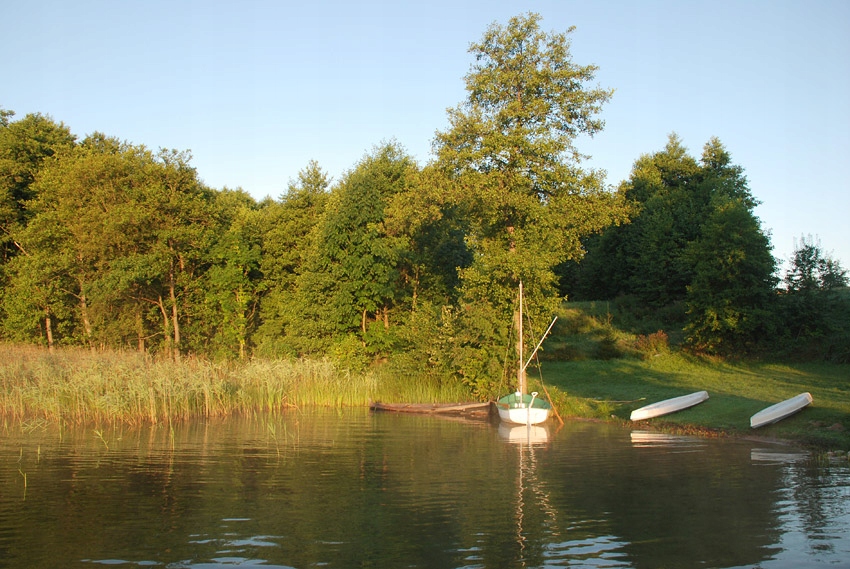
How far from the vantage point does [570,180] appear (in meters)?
29.0

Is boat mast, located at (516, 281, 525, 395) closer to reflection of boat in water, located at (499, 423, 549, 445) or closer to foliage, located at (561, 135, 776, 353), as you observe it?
reflection of boat in water, located at (499, 423, 549, 445)

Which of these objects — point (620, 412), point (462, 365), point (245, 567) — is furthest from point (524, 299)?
point (245, 567)

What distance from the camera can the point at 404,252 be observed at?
4134 cm

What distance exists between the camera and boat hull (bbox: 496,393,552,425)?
2398cm

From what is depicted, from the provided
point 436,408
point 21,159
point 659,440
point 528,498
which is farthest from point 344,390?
point 21,159

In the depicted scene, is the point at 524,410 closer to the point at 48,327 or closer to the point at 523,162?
the point at 523,162

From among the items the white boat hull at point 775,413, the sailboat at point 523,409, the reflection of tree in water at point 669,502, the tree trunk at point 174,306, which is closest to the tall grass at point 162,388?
the sailboat at point 523,409

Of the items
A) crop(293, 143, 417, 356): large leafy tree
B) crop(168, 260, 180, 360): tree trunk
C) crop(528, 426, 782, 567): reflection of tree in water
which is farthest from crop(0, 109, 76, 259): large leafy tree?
crop(528, 426, 782, 567): reflection of tree in water

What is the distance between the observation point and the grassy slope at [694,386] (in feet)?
68.6

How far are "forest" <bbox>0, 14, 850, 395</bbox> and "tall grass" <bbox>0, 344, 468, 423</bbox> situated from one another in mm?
2955

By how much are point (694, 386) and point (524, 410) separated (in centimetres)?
884

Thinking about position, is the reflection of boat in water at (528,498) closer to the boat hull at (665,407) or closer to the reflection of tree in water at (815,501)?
the reflection of tree in water at (815,501)

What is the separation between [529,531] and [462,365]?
17.7 m

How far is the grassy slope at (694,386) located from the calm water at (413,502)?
221 centimetres
